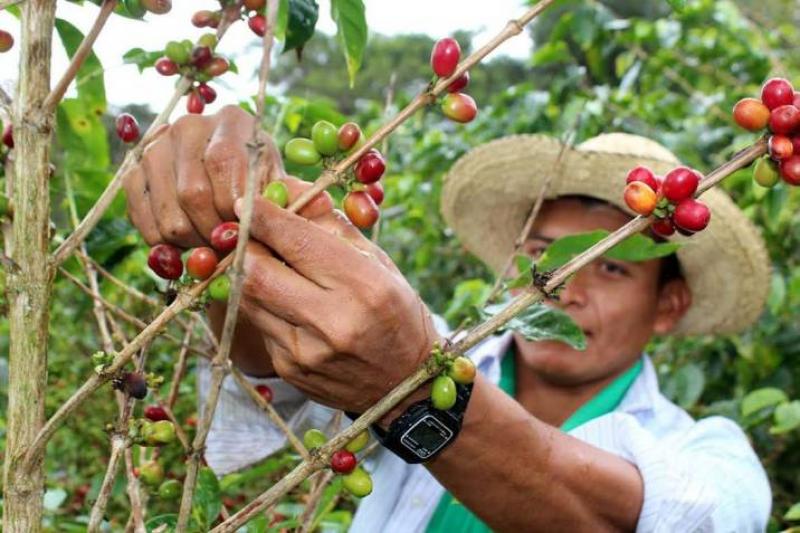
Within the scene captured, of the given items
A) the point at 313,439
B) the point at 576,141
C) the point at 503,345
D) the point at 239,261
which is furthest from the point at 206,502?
the point at 576,141

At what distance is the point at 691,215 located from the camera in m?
0.98

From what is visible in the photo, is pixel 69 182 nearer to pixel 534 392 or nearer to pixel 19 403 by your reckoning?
pixel 19 403

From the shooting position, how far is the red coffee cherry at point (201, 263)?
0.97m

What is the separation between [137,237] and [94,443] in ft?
3.93

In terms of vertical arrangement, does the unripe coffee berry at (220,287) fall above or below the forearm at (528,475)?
above

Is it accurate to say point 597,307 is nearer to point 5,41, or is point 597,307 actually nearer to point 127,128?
point 127,128

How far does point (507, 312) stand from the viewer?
96 cm

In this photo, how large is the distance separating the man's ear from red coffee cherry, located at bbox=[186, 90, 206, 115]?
5.32ft

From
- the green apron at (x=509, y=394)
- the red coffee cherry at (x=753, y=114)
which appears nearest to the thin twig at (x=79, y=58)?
the red coffee cherry at (x=753, y=114)

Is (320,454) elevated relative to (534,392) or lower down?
elevated

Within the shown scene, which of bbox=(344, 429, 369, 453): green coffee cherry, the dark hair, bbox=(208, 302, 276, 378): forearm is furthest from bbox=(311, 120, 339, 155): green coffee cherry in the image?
the dark hair

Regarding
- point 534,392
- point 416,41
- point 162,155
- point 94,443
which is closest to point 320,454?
point 162,155

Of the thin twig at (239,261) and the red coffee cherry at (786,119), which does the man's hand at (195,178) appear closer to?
the thin twig at (239,261)

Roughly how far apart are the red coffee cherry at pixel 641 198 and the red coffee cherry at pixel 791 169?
0.47 ft
